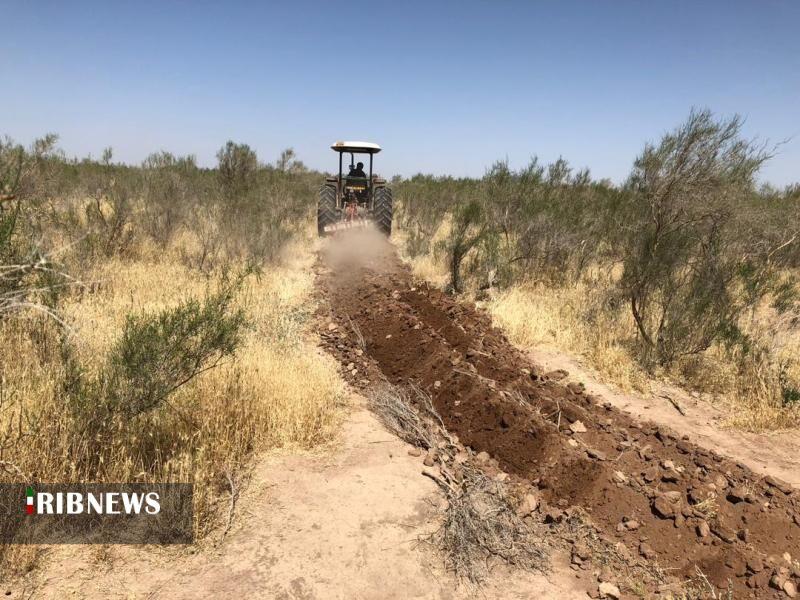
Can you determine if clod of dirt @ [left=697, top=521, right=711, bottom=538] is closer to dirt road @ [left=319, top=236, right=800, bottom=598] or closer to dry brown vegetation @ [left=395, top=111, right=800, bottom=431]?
dirt road @ [left=319, top=236, right=800, bottom=598]

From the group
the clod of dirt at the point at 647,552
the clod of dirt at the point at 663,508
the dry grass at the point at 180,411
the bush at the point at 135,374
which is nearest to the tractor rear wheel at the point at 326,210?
the dry grass at the point at 180,411

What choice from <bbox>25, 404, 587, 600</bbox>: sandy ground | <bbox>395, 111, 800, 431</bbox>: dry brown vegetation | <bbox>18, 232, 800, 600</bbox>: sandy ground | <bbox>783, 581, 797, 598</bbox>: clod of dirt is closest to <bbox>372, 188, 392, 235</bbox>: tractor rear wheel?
<bbox>395, 111, 800, 431</bbox>: dry brown vegetation

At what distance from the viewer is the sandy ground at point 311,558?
257 centimetres

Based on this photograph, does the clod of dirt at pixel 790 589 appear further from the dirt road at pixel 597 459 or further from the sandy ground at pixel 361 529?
the sandy ground at pixel 361 529

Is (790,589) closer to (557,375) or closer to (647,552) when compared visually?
(647,552)

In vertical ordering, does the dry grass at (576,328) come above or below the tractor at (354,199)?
below

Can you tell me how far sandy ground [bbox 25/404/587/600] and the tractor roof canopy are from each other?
35.6 ft

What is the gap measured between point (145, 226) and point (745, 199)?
444 inches

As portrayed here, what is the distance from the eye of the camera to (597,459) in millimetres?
3979

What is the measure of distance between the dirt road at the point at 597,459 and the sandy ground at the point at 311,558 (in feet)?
2.31

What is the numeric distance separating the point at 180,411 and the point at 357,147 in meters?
10.7

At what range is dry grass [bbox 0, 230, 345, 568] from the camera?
117 inches

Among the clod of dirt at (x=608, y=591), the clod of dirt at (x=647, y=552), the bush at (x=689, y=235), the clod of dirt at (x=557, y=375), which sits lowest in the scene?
the clod of dirt at (x=608, y=591)

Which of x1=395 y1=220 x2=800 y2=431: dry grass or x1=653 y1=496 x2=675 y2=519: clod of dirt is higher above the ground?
x1=395 y1=220 x2=800 y2=431: dry grass
